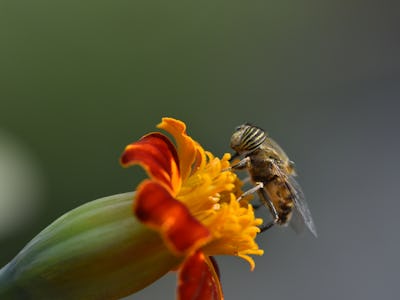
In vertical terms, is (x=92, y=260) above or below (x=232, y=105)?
above

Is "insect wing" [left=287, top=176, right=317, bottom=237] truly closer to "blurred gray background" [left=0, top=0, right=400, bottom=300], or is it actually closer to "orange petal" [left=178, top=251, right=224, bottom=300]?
"orange petal" [left=178, top=251, right=224, bottom=300]

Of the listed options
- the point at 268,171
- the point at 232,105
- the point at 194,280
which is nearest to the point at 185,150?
the point at 268,171

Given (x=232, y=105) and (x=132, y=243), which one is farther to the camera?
(x=232, y=105)

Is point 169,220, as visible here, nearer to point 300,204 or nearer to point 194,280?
point 194,280

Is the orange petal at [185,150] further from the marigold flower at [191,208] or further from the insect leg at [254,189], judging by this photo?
the insect leg at [254,189]

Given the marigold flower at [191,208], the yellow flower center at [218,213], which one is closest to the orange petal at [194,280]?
the marigold flower at [191,208]

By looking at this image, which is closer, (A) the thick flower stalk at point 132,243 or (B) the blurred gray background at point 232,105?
(A) the thick flower stalk at point 132,243
